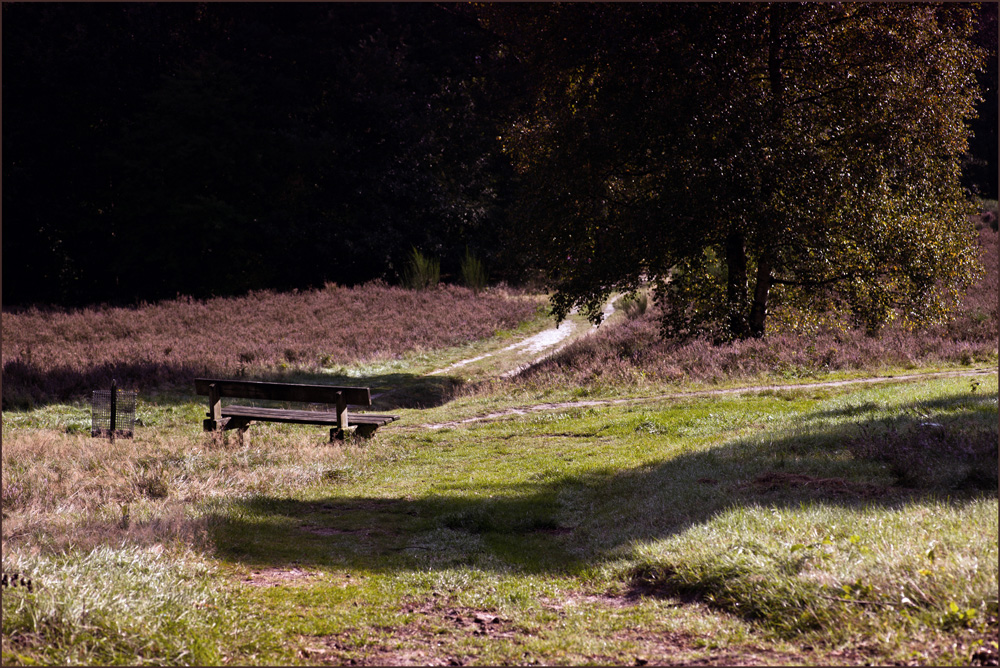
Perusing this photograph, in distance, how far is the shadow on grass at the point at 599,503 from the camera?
6.19m

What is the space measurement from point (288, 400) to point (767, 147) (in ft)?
34.1

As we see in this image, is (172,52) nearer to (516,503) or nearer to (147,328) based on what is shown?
(147,328)

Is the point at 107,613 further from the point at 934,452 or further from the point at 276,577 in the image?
the point at 934,452

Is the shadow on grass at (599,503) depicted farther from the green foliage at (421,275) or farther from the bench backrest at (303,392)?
the green foliage at (421,275)

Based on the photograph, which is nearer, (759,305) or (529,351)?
(759,305)

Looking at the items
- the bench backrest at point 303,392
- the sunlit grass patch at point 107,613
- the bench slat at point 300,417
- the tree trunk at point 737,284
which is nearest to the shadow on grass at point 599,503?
the sunlit grass patch at point 107,613

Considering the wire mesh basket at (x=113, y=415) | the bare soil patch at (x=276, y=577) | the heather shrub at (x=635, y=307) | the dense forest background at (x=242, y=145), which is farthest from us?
the dense forest background at (x=242, y=145)

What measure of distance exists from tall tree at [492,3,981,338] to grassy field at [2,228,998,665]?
2.92m

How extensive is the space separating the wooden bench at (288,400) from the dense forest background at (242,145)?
23.2 meters

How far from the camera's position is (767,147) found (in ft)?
50.4

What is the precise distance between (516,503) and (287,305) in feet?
70.2

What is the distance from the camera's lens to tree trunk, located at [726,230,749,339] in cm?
1742

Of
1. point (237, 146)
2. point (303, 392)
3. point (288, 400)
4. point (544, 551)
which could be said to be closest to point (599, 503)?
point (544, 551)

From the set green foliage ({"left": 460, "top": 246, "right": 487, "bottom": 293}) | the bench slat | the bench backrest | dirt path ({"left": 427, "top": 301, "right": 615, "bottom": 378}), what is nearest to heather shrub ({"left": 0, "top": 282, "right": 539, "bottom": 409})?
green foliage ({"left": 460, "top": 246, "right": 487, "bottom": 293})
